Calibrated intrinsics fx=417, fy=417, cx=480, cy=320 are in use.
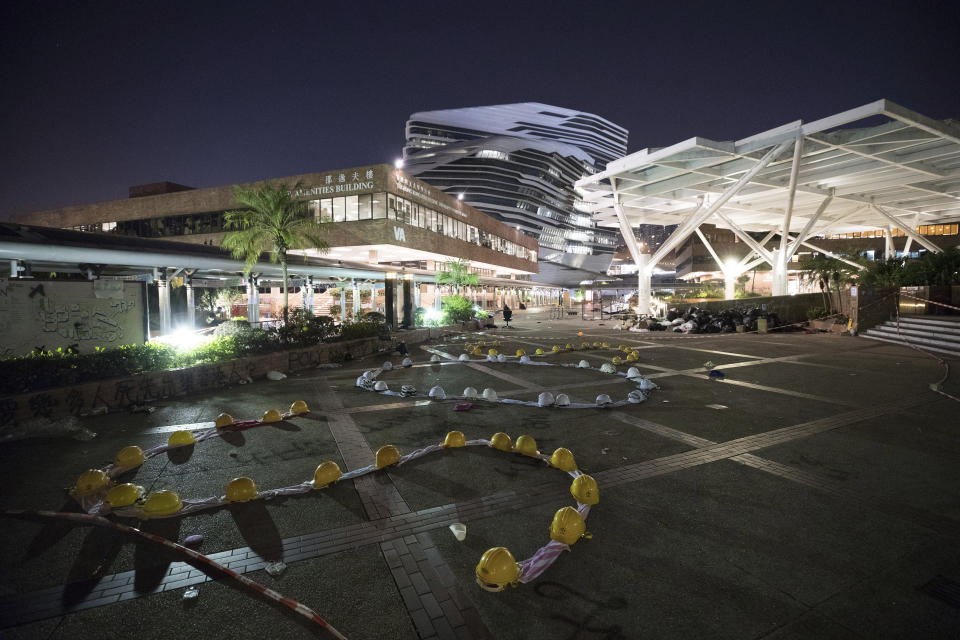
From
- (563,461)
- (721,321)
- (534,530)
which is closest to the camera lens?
(534,530)

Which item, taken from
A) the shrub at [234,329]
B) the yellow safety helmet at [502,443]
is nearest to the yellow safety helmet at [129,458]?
the yellow safety helmet at [502,443]

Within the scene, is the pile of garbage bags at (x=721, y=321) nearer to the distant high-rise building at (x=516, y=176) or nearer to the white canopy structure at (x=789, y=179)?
the white canopy structure at (x=789, y=179)

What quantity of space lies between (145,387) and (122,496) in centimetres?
551

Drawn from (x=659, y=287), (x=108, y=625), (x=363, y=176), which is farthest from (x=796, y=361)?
(x=659, y=287)

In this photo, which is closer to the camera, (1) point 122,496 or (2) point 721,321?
(1) point 122,496

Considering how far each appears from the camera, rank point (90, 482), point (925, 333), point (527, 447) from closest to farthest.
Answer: point (90, 482)
point (527, 447)
point (925, 333)

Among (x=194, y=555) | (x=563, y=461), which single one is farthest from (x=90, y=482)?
(x=563, y=461)

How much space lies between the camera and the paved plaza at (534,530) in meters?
2.70

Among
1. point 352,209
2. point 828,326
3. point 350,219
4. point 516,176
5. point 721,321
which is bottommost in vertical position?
point 828,326

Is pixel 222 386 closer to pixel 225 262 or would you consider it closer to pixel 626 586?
pixel 225 262

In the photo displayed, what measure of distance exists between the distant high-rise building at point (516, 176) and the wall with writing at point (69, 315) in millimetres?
97568

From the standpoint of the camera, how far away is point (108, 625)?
2.68m

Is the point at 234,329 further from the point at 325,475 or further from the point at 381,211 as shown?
the point at 381,211

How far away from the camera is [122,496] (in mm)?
4238
